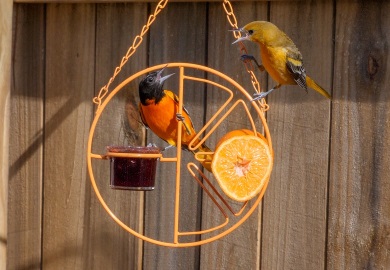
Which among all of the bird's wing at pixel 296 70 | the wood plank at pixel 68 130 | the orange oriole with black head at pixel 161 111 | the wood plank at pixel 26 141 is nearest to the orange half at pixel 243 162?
the orange oriole with black head at pixel 161 111

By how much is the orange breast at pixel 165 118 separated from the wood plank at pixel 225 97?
16.9 inches

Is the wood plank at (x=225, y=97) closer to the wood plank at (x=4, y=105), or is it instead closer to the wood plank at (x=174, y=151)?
the wood plank at (x=174, y=151)

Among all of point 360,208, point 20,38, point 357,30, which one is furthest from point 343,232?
point 20,38

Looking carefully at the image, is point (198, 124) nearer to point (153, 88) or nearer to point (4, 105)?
point (153, 88)

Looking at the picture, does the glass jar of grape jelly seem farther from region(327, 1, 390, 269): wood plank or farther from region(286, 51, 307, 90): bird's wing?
region(327, 1, 390, 269): wood plank

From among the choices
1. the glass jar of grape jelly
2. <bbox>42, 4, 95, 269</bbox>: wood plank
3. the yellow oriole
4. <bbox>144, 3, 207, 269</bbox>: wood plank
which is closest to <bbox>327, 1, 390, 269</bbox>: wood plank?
the yellow oriole

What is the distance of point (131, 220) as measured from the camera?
3264mm

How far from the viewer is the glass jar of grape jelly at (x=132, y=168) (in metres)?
2.48

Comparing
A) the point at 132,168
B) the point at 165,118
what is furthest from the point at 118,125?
the point at 132,168

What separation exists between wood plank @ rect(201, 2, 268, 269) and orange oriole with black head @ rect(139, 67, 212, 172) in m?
0.42

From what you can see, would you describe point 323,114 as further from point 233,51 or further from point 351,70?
point 233,51

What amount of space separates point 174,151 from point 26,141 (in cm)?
63

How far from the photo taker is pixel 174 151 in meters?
3.16

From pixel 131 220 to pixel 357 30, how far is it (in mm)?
1061
